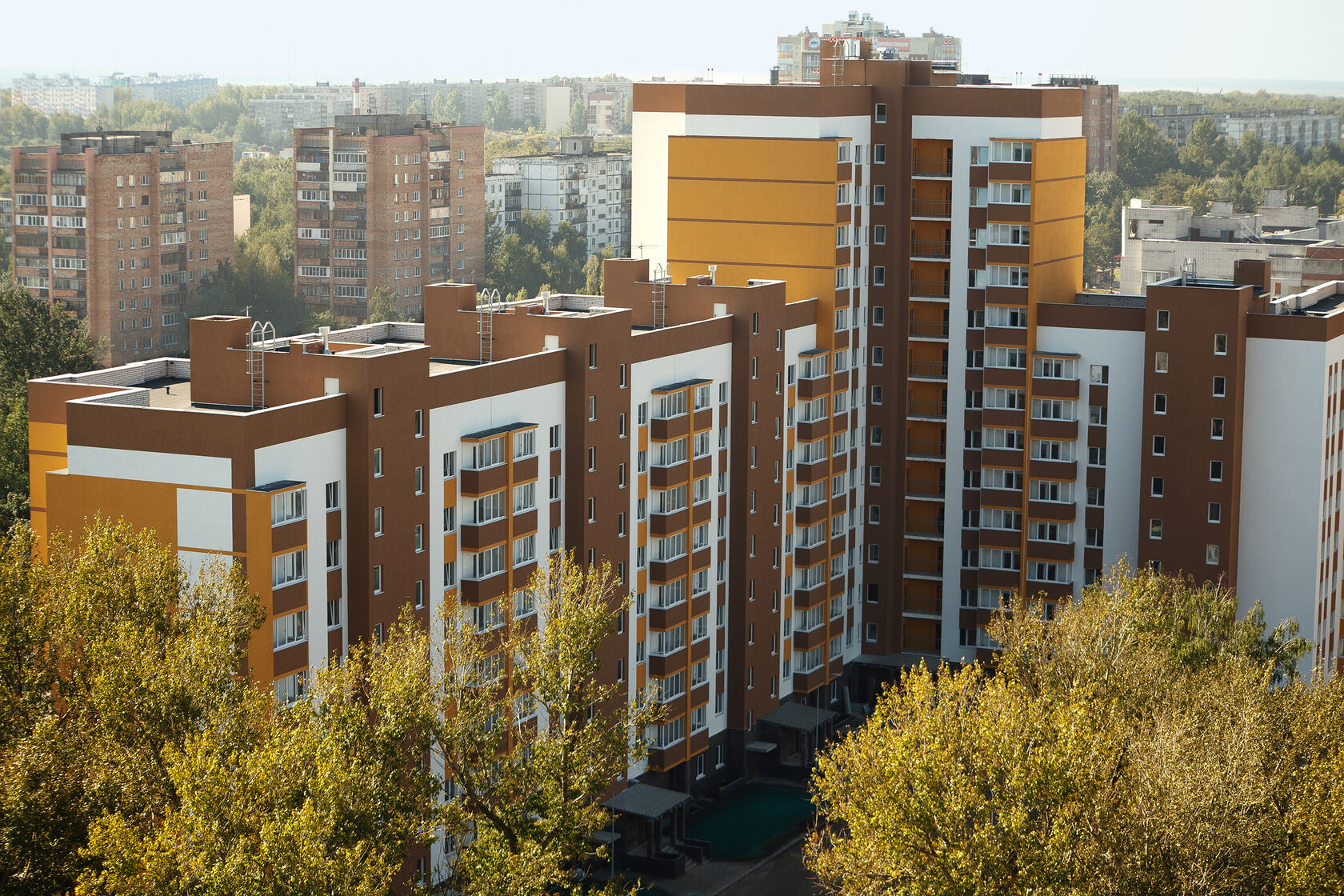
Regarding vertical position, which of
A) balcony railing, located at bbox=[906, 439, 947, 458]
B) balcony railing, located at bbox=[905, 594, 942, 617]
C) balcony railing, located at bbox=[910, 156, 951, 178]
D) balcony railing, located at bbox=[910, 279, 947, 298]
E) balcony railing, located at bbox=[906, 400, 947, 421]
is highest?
balcony railing, located at bbox=[910, 156, 951, 178]

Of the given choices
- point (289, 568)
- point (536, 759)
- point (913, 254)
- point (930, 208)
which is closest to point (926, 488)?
point (913, 254)

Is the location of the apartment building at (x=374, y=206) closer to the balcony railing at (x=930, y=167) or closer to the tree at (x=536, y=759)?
the balcony railing at (x=930, y=167)

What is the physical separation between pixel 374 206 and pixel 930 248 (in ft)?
317

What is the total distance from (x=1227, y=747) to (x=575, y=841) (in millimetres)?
17549

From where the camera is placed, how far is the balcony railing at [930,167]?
79500 millimetres

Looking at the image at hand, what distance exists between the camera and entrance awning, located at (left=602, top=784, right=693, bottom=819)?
63000mm

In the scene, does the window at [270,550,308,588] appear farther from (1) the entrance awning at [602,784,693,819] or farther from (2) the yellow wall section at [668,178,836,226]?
(2) the yellow wall section at [668,178,836,226]

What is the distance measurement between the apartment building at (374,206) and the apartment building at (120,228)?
30.6 feet

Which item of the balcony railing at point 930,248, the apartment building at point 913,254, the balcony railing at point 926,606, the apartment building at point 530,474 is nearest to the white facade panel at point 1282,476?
the apartment building at point 913,254

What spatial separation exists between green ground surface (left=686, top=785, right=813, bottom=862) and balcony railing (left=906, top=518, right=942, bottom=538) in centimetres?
1524

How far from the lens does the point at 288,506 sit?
50.8m

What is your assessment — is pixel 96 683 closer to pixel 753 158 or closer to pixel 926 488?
pixel 753 158

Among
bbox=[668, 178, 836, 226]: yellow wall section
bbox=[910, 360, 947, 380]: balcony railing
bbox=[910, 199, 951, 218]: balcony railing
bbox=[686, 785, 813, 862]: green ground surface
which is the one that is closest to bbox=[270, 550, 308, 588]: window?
bbox=[686, 785, 813, 862]: green ground surface

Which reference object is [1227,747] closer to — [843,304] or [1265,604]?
[1265,604]
